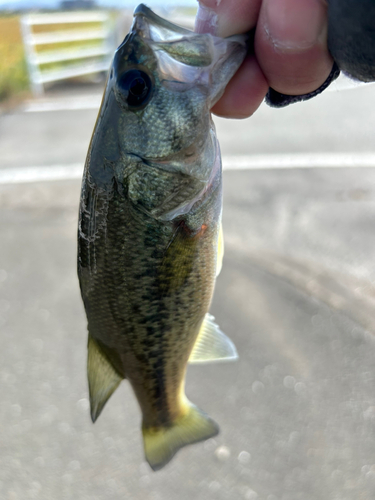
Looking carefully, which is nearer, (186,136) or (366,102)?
(186,136)

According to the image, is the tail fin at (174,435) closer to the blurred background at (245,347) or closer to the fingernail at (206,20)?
the blurred background at (245,347)

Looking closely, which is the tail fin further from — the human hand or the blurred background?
the human hand

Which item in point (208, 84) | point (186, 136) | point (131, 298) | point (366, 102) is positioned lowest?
point (366, 102)

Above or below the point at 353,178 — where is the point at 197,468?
above

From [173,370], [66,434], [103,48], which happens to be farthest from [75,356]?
[103,48]

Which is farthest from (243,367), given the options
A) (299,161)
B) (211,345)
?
(299,161)

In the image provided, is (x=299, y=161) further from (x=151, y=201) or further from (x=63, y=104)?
(x=63, y=104)

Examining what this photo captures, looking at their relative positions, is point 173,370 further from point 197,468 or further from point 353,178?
point 353,178

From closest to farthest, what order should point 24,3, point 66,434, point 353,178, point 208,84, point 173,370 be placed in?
point 208,84
point 173,370
point 66,434
point 353,178
point 24,3
